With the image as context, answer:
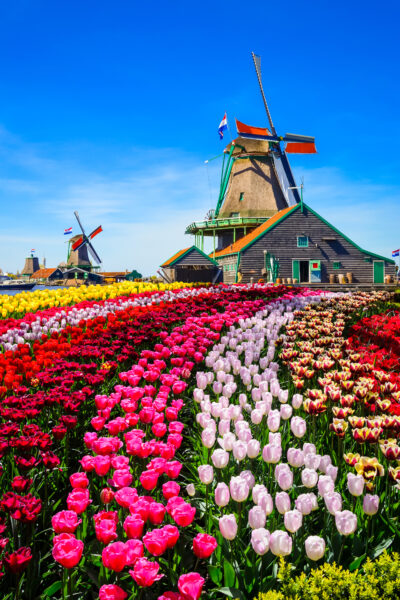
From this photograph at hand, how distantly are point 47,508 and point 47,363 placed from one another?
7.49 feet

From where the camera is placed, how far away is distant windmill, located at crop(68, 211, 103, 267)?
66438 mm

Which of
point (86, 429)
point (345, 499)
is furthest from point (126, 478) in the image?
point (86, 429)

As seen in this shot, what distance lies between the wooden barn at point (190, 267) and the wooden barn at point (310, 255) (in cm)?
187

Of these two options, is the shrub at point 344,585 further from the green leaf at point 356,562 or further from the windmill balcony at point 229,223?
the windmill balcony at point 229,223

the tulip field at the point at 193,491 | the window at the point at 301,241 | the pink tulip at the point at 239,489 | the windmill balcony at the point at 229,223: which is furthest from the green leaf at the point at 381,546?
the windmill balcony at the point at 229,223

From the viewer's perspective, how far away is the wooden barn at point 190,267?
29.8 meters

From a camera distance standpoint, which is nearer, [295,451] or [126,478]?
[126,478]

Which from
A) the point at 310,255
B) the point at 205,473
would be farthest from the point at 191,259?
the point at 205,473

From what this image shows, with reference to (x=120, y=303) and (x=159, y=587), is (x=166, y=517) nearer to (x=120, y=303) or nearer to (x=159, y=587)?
(x=159, y=587)

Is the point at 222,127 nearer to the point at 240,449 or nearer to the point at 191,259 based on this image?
the point at 191,259

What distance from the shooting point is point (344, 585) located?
185cm

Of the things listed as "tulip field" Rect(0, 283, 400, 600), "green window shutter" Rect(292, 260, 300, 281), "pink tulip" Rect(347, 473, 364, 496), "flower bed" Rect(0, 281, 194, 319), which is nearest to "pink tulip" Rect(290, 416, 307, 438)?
"tulip field" Rect(0, 283, 400, 600)

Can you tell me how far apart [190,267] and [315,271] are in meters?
8.90

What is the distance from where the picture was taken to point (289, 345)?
5.86m
